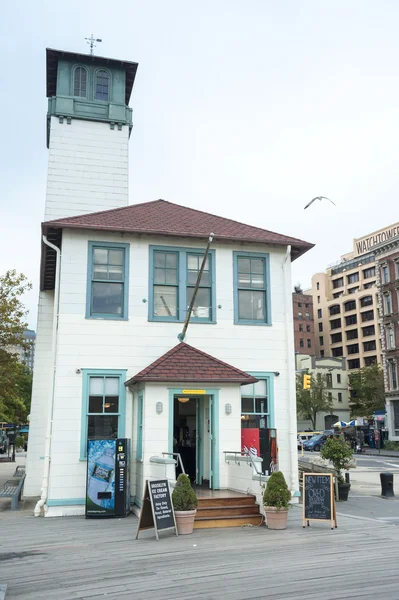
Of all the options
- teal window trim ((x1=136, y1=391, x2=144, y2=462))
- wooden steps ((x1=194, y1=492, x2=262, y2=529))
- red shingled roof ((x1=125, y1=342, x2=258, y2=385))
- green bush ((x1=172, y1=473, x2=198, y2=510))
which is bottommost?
wooden steps ((x1=194, y1=492, x2=262, y2=529))

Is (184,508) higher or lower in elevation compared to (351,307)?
lower

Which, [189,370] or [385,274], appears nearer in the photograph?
[189,370]

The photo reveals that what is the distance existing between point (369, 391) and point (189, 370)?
55.6 metres

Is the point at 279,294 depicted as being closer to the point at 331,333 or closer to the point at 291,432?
the point at 291,432

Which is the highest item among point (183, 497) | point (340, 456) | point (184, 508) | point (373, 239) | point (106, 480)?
point (373, 239)

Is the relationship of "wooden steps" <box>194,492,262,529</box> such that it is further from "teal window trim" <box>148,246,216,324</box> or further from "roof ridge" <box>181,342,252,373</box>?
A: "teal window trim" <box>148,246,216,324</box>

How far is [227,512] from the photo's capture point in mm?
12859

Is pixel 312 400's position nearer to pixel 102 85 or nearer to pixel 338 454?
pixel 338 454

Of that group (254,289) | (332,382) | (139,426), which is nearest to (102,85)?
(254,289)

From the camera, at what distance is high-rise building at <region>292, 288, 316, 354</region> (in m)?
94.6

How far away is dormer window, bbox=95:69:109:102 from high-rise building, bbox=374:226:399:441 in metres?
34.6

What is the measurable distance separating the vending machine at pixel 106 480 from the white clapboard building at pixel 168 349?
53 cm

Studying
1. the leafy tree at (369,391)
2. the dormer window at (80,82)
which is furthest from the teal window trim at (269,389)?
the leafy tree at (369,391)

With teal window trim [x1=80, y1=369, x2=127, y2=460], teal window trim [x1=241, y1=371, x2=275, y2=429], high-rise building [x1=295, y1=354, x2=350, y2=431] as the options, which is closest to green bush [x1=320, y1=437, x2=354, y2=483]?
teal window trim [x1=241, y1=371, x2=275, y2=429]
